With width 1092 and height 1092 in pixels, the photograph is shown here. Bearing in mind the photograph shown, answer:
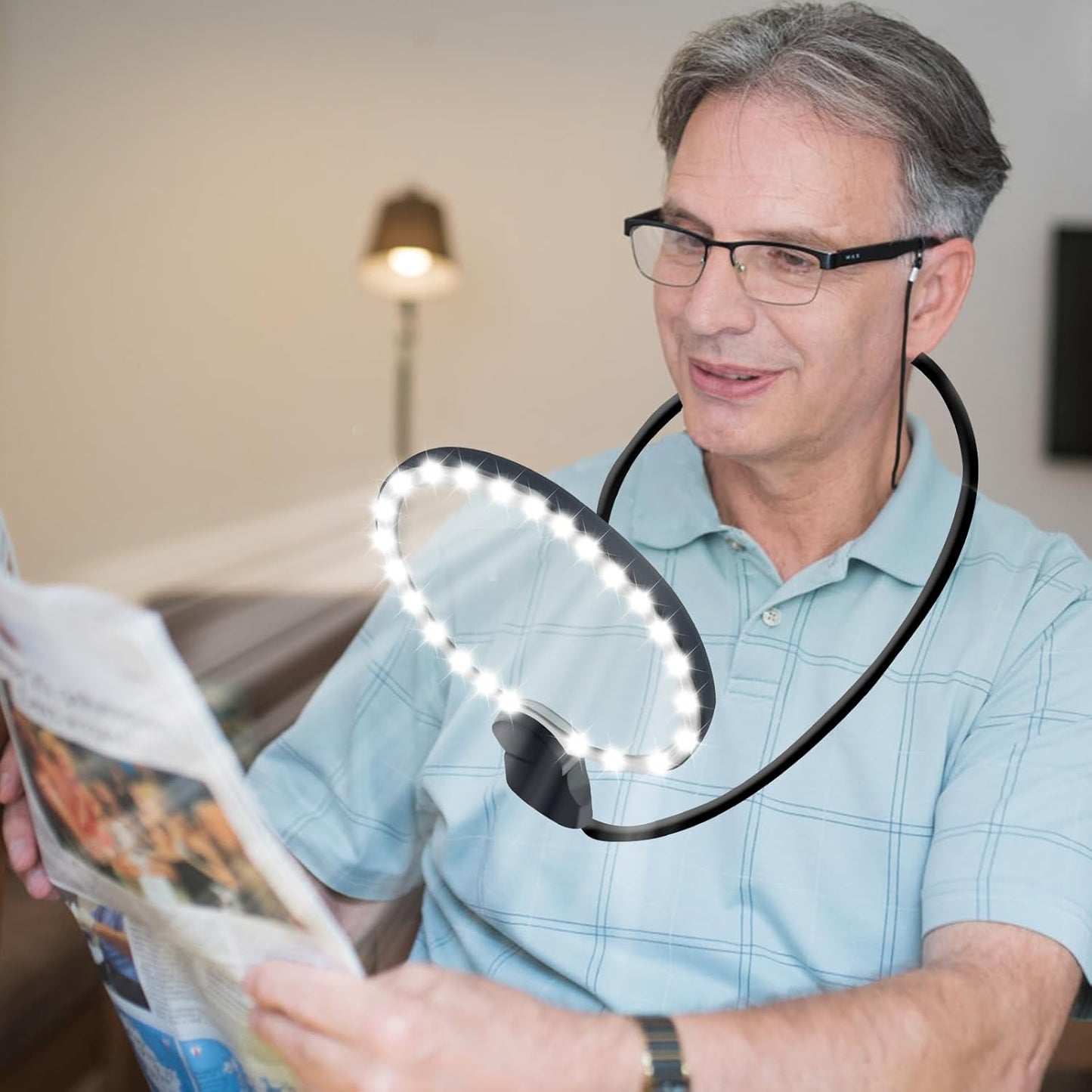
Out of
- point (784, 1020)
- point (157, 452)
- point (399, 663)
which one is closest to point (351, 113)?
point (157, 452)

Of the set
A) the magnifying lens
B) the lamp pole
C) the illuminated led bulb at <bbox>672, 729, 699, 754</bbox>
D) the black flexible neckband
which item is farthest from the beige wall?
the illuminated led bulb at <bbox>672, 729, 699, 754</bbox>

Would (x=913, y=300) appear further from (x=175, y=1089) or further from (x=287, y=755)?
(x=175, y=1089)

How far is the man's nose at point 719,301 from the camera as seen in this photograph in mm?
913

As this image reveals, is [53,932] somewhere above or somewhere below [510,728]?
below

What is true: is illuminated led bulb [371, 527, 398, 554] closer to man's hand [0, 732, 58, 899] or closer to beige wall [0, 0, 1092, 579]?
man's hand [0, 732, 58, 899]

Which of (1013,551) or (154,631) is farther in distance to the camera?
(1013,551)

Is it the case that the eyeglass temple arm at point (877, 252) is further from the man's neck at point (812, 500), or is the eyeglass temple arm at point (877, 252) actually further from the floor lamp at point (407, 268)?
the floor lamp at point (407, 268)

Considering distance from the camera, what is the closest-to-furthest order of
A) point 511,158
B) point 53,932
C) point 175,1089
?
point 175,1089 → point 53,932 → point 511,158

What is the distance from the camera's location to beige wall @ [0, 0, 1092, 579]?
198 cm

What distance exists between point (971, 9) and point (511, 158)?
0.70 metres

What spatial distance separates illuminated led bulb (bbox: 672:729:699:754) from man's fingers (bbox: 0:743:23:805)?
430mm

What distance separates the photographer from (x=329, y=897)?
0.99 metres

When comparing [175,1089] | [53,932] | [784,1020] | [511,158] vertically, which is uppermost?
[511,158]

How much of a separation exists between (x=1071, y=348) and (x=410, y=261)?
1.01 metres
